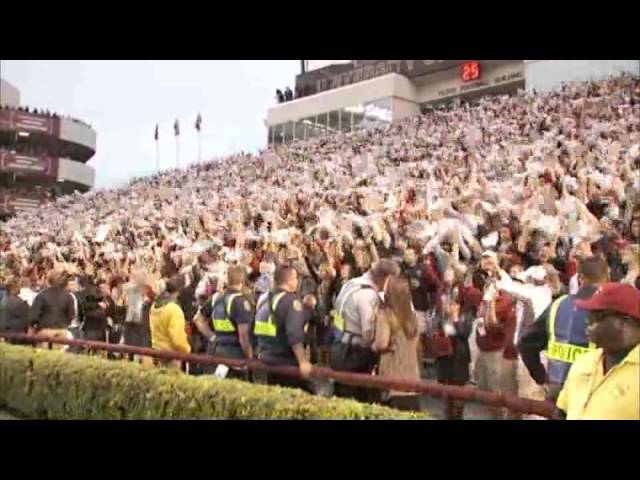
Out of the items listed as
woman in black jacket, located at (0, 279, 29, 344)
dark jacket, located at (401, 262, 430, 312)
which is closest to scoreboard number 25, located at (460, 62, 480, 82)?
woman in black jacket, located at (0, 279, 29, 344)

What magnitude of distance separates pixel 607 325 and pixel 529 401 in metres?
0.75

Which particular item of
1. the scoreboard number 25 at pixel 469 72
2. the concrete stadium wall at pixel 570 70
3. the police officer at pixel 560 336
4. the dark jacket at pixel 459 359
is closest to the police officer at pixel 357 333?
the dark jacket at pixel 459 359

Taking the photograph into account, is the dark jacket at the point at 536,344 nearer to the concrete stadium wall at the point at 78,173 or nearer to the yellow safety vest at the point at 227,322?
the yellow safety vest at the point at 227,322

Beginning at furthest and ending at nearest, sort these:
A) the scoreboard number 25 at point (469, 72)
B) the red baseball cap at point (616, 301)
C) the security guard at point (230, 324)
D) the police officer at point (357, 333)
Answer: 1. the scoreboard number 25 at point (469, 72)
2. the security guard at point (230, 324)
3. the police officer at point (357, 333)
4. the red baseball cap at point (616, 301)

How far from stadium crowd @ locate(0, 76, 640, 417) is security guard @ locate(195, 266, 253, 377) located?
3.2 inches

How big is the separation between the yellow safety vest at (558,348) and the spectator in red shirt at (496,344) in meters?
0.95

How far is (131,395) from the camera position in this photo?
5.98m

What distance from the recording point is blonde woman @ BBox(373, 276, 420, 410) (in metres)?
4.87

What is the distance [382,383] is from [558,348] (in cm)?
104

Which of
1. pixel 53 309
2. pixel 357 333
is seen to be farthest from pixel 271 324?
pixel 53 309

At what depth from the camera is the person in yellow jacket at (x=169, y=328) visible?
20.4 feet

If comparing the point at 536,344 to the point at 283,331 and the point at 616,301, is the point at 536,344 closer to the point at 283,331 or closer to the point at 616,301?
the point at 616,301

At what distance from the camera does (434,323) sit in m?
5.76

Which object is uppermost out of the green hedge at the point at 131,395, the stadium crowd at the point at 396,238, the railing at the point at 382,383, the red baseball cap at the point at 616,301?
the stadium crowd at the point at 396,238
